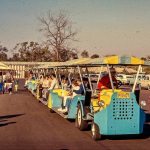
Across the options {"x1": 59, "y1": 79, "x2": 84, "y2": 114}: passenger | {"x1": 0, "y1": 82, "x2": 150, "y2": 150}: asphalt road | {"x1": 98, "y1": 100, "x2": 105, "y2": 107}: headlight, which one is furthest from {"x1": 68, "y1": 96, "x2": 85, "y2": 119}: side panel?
{"x1": 98, "y1": 100, "x2": 105, "y2": 107}: headlight

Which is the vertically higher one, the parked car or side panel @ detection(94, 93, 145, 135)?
side panel @ detection(94, 93, 145, 135)

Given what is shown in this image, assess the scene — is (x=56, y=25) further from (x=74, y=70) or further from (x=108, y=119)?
(x=108, y=119)

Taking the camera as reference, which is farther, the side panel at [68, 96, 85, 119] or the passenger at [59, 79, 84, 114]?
the passenger at [59, 79, 84, 114]

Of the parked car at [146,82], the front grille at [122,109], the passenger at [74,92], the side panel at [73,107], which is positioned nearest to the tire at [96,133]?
the front grille at [122,109]

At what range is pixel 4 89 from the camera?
3775cm

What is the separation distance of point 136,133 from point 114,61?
2.05m

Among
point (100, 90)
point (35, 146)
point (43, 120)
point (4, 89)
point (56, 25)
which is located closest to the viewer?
point (35, 146)

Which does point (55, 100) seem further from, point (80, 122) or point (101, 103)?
point (101, 103)

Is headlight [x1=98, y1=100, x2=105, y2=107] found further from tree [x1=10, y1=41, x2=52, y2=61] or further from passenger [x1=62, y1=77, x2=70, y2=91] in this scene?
tree [x1=10, y1=41, x2=52, y2=61]

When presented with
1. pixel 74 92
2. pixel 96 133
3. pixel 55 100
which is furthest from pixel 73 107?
pixel 55 100

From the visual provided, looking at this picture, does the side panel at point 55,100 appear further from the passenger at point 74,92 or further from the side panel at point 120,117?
the side panel at point 120,117

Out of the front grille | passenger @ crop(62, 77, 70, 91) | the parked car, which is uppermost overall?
passenger @ crop(62, 77, 70, 91)

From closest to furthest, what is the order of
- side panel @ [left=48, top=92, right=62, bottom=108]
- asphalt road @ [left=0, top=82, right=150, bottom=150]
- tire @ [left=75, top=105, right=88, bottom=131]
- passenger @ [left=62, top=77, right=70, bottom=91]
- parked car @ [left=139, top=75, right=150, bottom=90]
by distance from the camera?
asphalt road @ [left=0, top=82, right=150, bottom=150], tire @ [left=75, top=105, right=88, bottom=131], side panel @ [left=48, top=92, right=62, bottom=108], passenger @ [left=62, top=77, right=70, bottom=91], parked car @ [left=139, top=75, right=150, bottom=90]

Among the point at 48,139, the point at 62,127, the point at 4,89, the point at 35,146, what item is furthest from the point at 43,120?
the point at 4,89
